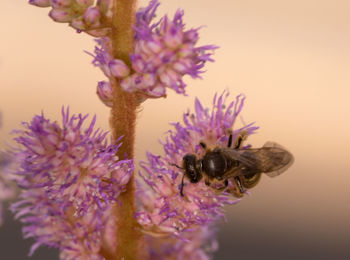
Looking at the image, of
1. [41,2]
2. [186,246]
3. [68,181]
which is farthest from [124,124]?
[186,246]

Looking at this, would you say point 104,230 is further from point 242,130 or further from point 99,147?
point 242,130

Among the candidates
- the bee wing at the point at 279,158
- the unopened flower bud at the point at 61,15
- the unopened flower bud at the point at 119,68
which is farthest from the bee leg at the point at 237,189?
the unopened flower bud at the point at 61,15

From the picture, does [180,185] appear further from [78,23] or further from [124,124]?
[78,23]

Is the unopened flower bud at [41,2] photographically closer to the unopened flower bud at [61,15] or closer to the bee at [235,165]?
the unopened flower bud at [61,15]

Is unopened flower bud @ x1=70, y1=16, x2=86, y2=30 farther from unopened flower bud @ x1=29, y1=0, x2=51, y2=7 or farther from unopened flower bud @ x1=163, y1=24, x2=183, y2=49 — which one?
unopened flower bud @ x1=163, y1=24, x2=183, y2=49

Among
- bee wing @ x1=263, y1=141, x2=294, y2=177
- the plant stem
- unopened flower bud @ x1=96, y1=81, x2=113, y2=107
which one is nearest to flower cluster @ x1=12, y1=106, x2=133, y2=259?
the plant stem

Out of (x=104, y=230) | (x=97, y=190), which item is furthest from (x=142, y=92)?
(x=104, y=230)

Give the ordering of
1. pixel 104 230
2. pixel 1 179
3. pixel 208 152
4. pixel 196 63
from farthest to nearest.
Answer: pixel 208 152, pixel 104 230, pixel 196 63, pixel 1 179
